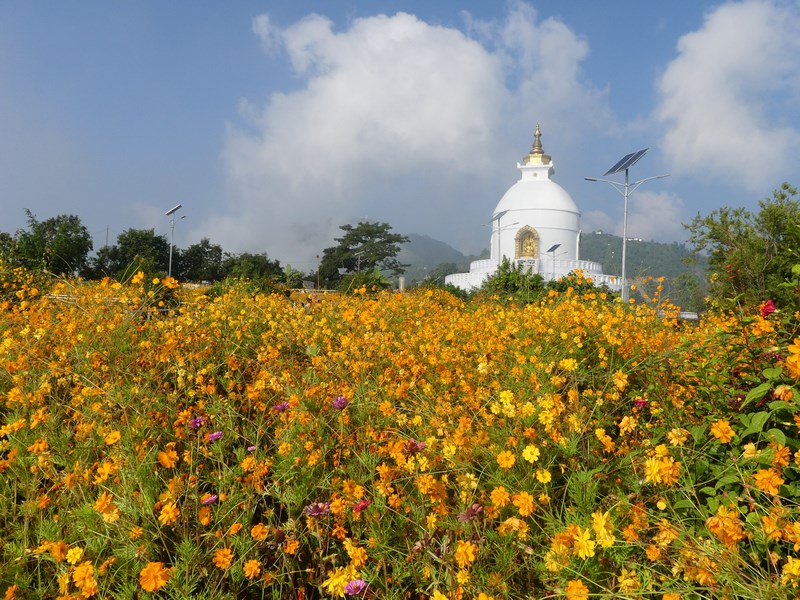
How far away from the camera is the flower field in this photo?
146cm

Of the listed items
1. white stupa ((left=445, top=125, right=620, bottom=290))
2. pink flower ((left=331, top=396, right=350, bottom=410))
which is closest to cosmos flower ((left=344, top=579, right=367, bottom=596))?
pink flower ((left=331, top=396, right=350, bottom=410))

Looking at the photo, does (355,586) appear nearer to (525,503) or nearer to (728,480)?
(525,503)

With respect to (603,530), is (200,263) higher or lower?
higher

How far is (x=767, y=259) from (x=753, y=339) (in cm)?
1111

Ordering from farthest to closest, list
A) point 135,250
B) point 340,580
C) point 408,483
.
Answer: point 135,250
point 408,483
point 340,580

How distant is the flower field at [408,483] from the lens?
1.46 m

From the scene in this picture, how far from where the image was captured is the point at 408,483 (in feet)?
6.39

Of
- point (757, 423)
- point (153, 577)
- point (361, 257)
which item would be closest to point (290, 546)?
point (153, 577)

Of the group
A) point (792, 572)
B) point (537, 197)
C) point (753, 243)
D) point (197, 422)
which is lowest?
point (792, 572)

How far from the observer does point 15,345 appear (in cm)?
291

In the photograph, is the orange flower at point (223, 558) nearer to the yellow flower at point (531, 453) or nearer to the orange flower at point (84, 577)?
the orange flower at point (84, 577)

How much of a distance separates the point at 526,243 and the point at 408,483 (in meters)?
42.6

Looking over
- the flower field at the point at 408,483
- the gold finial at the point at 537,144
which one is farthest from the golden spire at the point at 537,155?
the flower field at the point at 408,483

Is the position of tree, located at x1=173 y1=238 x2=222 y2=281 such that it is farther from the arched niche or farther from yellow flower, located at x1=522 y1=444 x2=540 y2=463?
yellow flower, located at x1=522 y1=444 x2=540 y2=463
